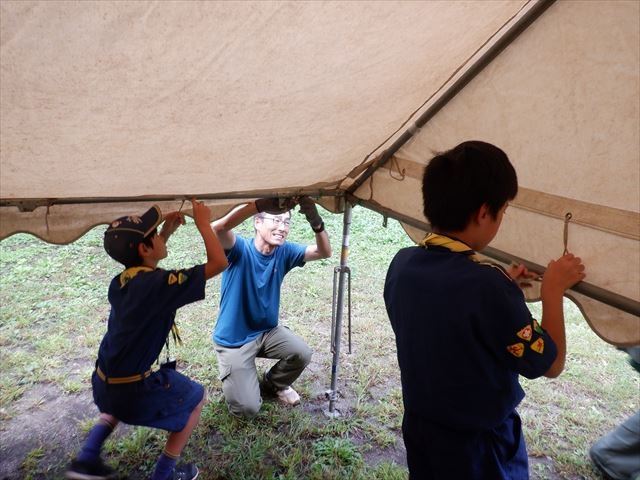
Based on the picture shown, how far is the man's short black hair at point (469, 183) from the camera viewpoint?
44.1 inches

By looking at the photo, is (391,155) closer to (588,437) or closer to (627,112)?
(627,112)

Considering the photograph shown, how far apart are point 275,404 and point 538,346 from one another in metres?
2.97

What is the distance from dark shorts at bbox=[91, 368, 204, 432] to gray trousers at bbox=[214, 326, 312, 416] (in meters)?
0.76

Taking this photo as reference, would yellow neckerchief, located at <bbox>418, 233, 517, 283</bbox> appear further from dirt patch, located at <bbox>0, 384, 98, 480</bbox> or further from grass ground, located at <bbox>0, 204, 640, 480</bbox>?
dirt patch, located at <bbox>0, 384, 98, 480</bbox>

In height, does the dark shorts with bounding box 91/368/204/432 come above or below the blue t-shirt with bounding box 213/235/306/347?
below

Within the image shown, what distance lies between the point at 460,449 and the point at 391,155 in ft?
5.01

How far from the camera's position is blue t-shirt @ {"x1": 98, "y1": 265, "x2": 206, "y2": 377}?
184 centimetres

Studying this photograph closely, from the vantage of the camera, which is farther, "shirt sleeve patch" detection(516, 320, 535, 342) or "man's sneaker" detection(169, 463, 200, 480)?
"man's sneaker" detection(169, 463, 200, 480)

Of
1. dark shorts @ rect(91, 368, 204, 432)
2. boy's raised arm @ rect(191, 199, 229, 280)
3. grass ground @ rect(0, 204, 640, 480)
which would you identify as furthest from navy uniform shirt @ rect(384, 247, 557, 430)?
grass ground @ rect(0, 204, 640, 480)

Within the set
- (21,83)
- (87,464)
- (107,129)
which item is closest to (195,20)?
(21,83)

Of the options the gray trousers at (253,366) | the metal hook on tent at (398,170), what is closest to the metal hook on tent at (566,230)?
the metal hook on tent at (398,170)

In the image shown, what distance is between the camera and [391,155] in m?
2.28

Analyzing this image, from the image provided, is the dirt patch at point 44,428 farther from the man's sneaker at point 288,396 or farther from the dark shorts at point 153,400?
the man's sneaker at point 288,396

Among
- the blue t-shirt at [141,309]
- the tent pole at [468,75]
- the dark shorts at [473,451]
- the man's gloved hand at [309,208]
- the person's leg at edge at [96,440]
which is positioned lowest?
the person's leg at edge at [96,440]
